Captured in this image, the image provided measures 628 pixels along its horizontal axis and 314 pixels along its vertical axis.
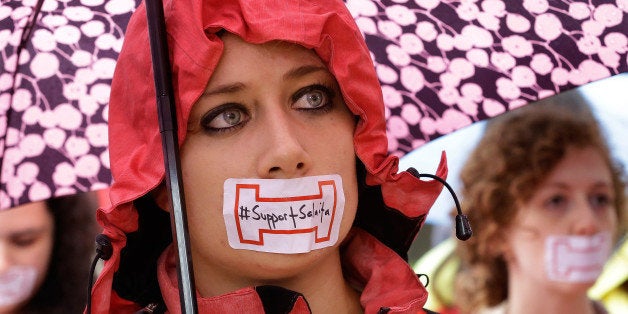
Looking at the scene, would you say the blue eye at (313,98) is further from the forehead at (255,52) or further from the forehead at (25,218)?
the forehead at (25,218)

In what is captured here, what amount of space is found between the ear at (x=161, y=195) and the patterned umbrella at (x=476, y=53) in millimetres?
625

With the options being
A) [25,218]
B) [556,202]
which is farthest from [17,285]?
[556,202]

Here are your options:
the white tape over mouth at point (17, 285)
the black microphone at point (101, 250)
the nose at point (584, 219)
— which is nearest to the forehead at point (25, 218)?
the white tape over mouth at point (17, 285)

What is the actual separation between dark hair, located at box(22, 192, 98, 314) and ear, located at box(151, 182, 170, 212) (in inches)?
68.1

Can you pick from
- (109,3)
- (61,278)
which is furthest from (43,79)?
(61,278)

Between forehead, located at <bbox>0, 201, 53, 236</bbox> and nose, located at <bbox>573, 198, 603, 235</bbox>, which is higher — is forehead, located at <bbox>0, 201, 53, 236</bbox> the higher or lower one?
the higher one

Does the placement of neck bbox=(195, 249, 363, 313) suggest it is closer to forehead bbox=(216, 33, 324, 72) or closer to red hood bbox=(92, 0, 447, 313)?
red hood bbox=(92, 0, 447, 313)

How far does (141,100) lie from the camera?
1.65 m

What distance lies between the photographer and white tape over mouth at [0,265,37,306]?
10.4 ft

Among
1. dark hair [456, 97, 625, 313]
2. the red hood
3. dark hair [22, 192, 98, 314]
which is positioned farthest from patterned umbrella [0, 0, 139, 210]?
dark hair [456, 97, 625, 313]

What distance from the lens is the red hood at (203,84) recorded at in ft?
5.15

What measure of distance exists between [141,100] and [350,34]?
48 cm

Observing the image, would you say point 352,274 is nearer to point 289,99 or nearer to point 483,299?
point 289,99

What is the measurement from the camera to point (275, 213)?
4.99 ft
